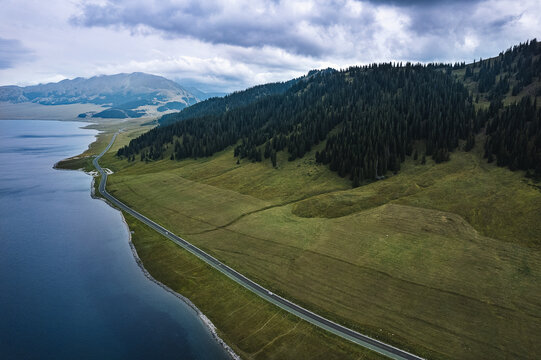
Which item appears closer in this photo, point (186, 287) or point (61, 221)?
point (186, 287)

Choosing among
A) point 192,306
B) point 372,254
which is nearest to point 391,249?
point 372,254

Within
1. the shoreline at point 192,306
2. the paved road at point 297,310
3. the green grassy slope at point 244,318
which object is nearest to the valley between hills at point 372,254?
the green grassy slope at point 244,318

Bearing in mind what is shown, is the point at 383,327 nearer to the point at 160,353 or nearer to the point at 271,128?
the point at 160,353

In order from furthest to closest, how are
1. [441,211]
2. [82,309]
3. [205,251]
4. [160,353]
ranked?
[441,211] → [205,251] → [82,309] → [160,353]

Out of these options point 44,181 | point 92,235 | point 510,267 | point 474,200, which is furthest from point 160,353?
point 44,181

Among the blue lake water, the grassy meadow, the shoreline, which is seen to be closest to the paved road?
the grassy meadow
